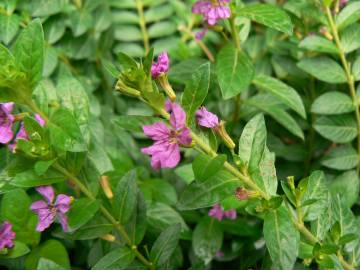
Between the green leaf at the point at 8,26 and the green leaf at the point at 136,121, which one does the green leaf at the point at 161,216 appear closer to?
the green leaf at the point at 136,121

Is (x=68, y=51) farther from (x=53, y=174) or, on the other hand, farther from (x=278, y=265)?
(x=278, y=265)

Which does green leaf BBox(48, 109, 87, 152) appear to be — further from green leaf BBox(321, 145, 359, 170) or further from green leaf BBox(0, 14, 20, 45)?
green leaf BBox(321, 145, 359, 170)

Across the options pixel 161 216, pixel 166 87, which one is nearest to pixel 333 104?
pixel 161 216

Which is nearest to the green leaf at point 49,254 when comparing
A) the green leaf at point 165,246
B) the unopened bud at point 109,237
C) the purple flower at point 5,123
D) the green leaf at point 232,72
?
the unopened bud at point 109,237

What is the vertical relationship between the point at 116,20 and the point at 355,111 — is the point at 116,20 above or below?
above

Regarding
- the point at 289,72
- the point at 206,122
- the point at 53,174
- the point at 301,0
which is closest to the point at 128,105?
the point at 289,72
